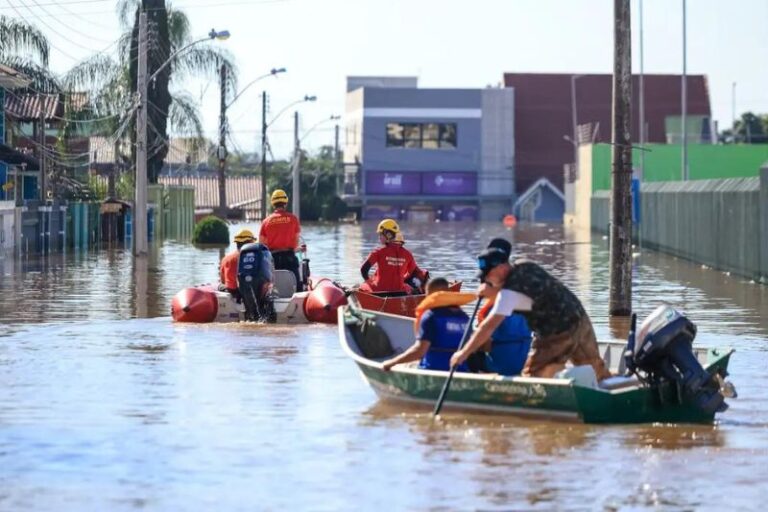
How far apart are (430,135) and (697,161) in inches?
1410

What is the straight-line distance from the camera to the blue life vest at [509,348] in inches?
604

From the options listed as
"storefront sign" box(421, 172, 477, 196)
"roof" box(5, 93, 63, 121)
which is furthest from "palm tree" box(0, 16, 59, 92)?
"storefront sign" box(421, 172, 477, 196)

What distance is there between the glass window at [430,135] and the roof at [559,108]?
5544 mm

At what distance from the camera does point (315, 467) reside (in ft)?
41.7

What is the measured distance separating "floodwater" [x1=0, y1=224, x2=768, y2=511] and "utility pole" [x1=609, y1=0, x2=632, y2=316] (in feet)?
6.01

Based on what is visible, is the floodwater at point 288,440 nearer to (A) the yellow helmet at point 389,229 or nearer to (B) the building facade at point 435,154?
(A) the yellow helmet at point 389,229

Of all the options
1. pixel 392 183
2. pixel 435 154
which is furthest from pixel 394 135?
pixel 392 183

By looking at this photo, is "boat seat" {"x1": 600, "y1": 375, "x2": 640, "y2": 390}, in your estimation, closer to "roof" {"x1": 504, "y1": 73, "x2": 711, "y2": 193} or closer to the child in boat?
the child in boat

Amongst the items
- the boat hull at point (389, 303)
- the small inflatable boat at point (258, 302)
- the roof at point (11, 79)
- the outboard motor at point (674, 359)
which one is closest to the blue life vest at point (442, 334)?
the outboard motor at point (674, 359)

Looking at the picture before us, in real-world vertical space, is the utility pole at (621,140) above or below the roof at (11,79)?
below

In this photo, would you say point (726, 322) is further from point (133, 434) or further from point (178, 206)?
A: point (178, 206)

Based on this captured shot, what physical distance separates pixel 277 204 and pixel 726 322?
646 cm

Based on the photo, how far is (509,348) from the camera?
15.4 meters

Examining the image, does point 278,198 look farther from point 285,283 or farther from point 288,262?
point 285,283
